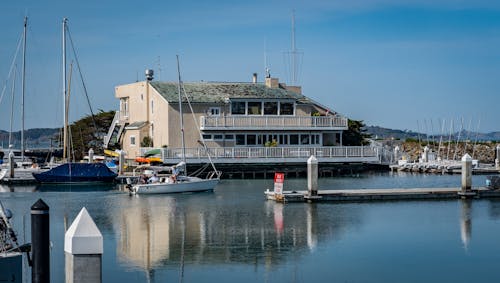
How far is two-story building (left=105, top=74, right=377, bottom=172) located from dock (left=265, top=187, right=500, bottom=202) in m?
16.4

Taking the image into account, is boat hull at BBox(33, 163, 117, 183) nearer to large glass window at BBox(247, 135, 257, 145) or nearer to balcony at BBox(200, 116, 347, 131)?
balcony at BBox(200, 116, 347, 131)

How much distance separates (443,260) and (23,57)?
4250cm

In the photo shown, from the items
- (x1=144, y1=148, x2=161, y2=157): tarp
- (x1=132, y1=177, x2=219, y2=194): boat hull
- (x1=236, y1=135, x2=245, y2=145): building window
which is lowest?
(x1=132, y1=177, x2=219, y2=194): boat hull

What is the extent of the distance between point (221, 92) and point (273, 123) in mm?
5317

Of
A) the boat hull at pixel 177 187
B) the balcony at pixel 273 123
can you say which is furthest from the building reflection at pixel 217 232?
the balcony at pixel 273 123

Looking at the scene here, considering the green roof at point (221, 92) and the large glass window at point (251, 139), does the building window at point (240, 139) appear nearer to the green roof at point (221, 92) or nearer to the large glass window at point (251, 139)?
the large glass window at point (251, 139)

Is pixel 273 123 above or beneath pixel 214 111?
beneath

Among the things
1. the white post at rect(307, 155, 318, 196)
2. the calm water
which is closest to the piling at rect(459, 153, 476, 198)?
the calm water

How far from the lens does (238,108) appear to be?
6075 cm

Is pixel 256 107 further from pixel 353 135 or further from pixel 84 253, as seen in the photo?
pixel 84 253

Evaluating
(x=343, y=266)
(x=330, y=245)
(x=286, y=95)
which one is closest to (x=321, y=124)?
(x=286, y=95)

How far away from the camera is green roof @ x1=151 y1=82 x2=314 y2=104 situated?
198ft

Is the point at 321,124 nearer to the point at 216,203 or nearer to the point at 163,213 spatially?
the point at 216,203

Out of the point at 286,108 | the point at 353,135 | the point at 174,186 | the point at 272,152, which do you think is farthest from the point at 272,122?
the point at 174,186
